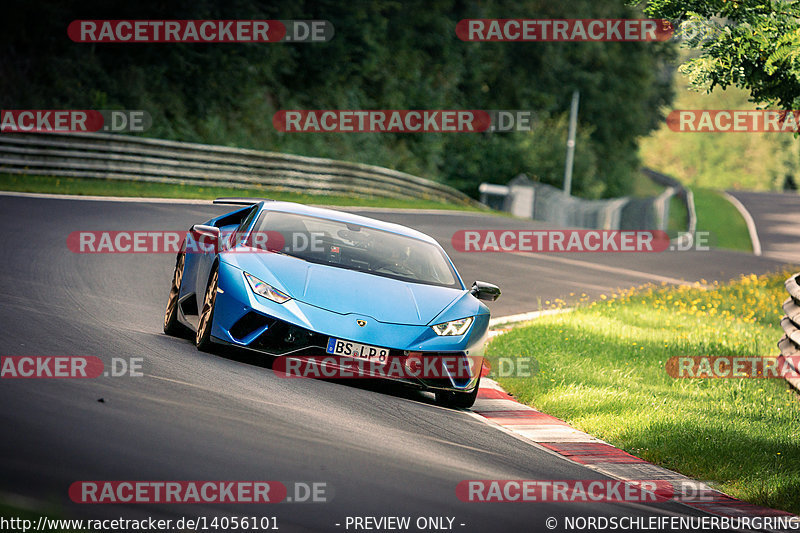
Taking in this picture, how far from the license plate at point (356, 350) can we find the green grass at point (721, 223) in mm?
38041

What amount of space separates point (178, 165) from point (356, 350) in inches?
933

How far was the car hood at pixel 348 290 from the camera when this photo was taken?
874cm

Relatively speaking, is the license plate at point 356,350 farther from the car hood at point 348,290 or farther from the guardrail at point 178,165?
the guardrail at point 178,165

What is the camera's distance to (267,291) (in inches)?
345

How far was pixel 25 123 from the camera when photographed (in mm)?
29062

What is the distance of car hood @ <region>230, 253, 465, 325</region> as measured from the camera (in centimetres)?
874

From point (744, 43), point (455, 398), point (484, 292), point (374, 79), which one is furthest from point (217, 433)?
point (374, 79)

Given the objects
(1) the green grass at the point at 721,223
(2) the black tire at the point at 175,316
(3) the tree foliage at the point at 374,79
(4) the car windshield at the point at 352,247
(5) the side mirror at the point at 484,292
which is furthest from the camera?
(1) the green grass at the point at 721,223

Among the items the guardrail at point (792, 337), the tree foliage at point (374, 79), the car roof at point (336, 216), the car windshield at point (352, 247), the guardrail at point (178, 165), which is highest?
the tree foliage at point (374, 79)

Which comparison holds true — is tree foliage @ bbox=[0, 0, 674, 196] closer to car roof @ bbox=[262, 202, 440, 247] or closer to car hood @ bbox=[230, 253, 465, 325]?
car roof @ bbox=[262, 202, 440, 247]

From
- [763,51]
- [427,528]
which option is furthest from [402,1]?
[427,528]

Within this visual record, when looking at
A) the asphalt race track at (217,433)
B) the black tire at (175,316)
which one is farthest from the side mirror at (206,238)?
the asphalt race track at (217,433)

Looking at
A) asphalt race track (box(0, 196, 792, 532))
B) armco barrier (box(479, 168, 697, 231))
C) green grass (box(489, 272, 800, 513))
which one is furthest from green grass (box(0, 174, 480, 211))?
green grass (box(489, 272, 800, 513))

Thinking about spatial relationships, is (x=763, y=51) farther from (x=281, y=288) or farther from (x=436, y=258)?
(x=281, y=288)
